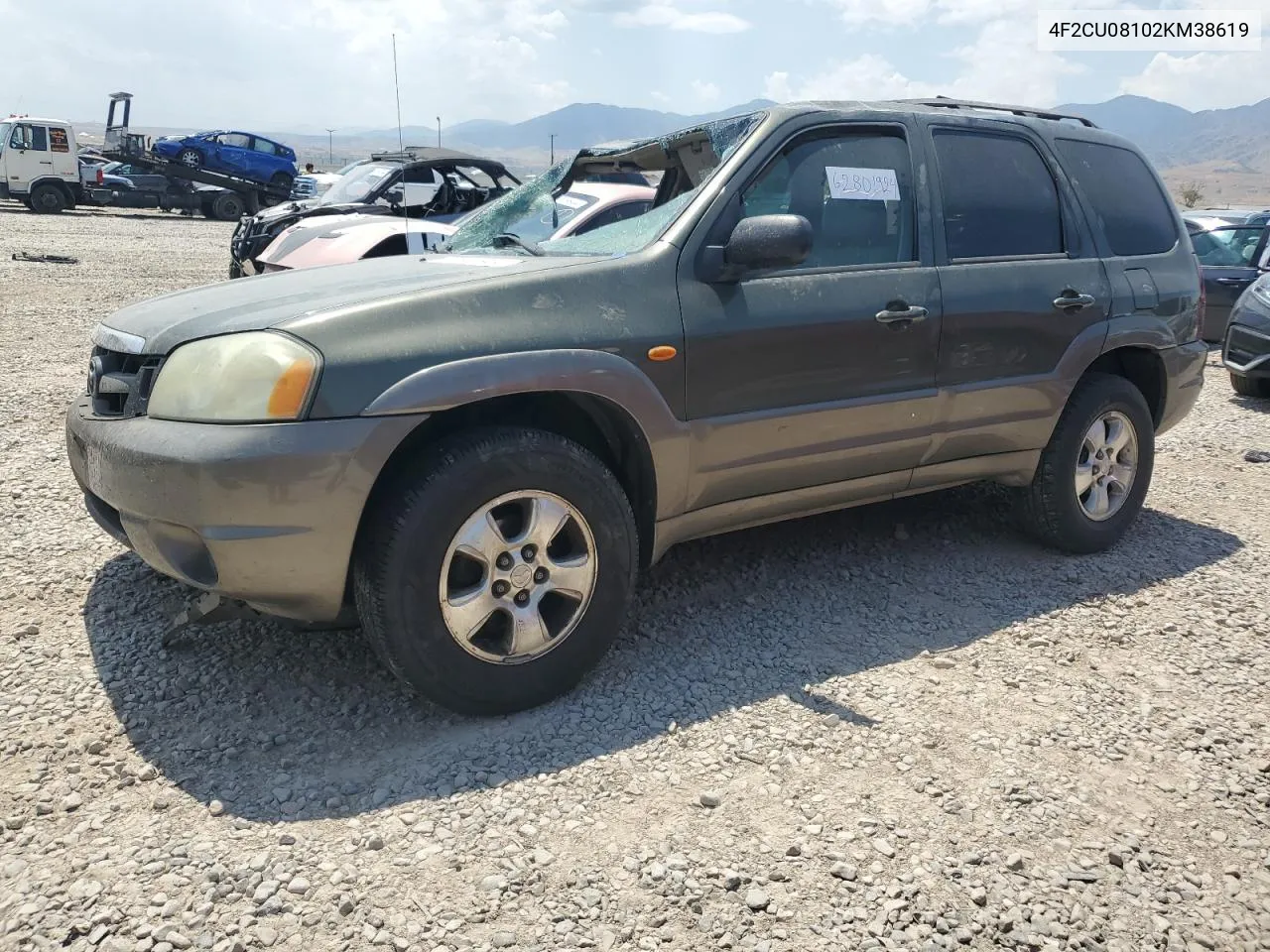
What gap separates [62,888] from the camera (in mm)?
2328

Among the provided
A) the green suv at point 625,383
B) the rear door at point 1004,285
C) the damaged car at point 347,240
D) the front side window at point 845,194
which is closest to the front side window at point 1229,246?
the green suv at point 625,383

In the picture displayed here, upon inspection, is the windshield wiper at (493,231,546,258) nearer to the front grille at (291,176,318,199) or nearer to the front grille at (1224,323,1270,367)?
the front grille at (1224,323,1270,367)

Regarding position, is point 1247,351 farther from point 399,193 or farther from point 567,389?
point 399,193

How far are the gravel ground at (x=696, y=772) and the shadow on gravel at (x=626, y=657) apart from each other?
0.01 metres

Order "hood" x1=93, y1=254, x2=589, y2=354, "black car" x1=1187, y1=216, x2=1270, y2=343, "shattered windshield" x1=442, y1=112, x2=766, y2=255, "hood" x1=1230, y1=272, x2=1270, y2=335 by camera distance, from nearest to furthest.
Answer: "hood" x1=93, y1=254, x2=589, y2=354, "shattered windshield" x1=442, y1=112, x2=766, y2=255, "hood" x1=1230, y1=272, x2=1270, y2=335, "black car" x1=1187, y1=216, x2=1270, y2=343

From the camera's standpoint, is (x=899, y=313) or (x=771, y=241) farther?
(x=899, y=313)

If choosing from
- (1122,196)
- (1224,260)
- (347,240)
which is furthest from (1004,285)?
(1224,260)

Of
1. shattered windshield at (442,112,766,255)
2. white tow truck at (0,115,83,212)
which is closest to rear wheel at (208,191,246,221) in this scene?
white tow truck at (0,115,83,212)

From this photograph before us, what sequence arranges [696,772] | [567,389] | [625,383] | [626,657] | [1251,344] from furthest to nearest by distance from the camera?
[1251,344], [626,657], [625,383], [567,389], [696,772]

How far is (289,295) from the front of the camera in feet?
10.5

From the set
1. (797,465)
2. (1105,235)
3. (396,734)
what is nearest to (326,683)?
(396,734)

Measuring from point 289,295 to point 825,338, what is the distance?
5.84 ft

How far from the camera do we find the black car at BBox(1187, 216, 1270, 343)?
34.9 ft

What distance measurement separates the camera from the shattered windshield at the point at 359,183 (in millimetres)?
12234
